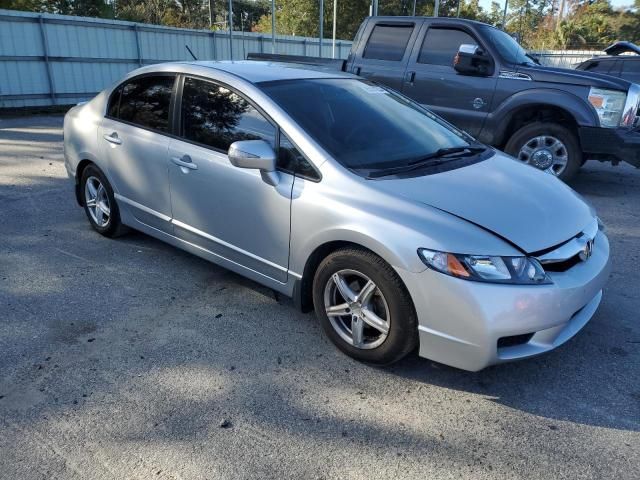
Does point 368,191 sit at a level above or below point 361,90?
below

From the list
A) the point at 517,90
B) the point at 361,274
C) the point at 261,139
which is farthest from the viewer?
the point at 517,90

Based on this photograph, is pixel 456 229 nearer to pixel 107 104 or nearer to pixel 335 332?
pixel 335 332

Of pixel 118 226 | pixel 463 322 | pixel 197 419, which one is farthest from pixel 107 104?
pixel 463 322

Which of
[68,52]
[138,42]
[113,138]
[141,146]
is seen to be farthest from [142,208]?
[138,42]

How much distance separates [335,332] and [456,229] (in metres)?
0.97

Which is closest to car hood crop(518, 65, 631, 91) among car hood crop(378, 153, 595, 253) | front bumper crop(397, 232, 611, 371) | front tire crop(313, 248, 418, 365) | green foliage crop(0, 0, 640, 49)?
car hood crop(378, 153, 595, 253)

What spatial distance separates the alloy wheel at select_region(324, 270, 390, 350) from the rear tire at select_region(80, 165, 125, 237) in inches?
99.1

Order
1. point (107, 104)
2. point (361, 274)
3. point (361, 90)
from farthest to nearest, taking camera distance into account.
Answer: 1. point (107, 104)
2. point (361, 90)
3. point (361, 274)

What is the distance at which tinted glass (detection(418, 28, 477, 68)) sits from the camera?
7.21 m

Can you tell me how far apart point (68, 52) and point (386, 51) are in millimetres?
10896

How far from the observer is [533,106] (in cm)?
679

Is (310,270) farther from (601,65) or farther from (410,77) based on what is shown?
(601,65)

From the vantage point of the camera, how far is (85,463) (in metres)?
2.34

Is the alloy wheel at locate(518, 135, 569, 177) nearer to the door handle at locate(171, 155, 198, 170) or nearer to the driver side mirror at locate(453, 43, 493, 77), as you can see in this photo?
the driver side mirror at locate(453, 43, 493, 77)
